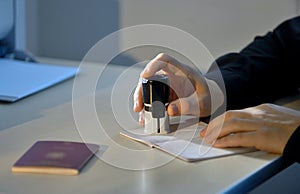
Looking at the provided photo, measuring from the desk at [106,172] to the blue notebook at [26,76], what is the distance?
14cm

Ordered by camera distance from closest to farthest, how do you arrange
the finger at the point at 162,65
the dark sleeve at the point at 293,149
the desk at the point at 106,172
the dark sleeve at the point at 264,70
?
1. the desk at the point at 106,172
2. the dark sleeve at the point at 293,149
3. the finger at the point at 162,65
4. the dark sleeve at the point at 264,70

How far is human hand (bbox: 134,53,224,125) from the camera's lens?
103 centimetres

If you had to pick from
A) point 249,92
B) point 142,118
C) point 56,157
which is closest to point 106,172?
point 56,157

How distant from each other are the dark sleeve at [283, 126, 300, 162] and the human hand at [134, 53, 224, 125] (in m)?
0.22

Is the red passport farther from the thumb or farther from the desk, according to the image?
the thumb

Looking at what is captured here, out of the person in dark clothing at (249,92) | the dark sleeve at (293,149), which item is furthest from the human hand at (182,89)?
the dark sleeve at (293,149)

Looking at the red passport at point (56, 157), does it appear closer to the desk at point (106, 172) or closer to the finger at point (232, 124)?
the desk at point (106, 172)

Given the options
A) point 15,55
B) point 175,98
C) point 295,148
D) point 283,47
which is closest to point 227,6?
point 283,47

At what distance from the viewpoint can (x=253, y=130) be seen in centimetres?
90

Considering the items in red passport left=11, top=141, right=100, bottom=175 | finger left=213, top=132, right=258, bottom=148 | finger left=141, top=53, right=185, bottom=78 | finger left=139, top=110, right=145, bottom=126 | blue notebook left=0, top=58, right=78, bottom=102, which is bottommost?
blue notebook left=0, top=58, right=78, bottom=102

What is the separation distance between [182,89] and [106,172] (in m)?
0.33

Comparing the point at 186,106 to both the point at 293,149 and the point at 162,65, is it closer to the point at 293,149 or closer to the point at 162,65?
the point at 162,65

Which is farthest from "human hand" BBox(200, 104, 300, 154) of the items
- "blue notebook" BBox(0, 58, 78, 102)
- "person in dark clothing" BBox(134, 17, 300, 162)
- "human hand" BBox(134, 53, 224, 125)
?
"blue notebook" BBox(0, 58, 78, 102)

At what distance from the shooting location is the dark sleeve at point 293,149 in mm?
862
